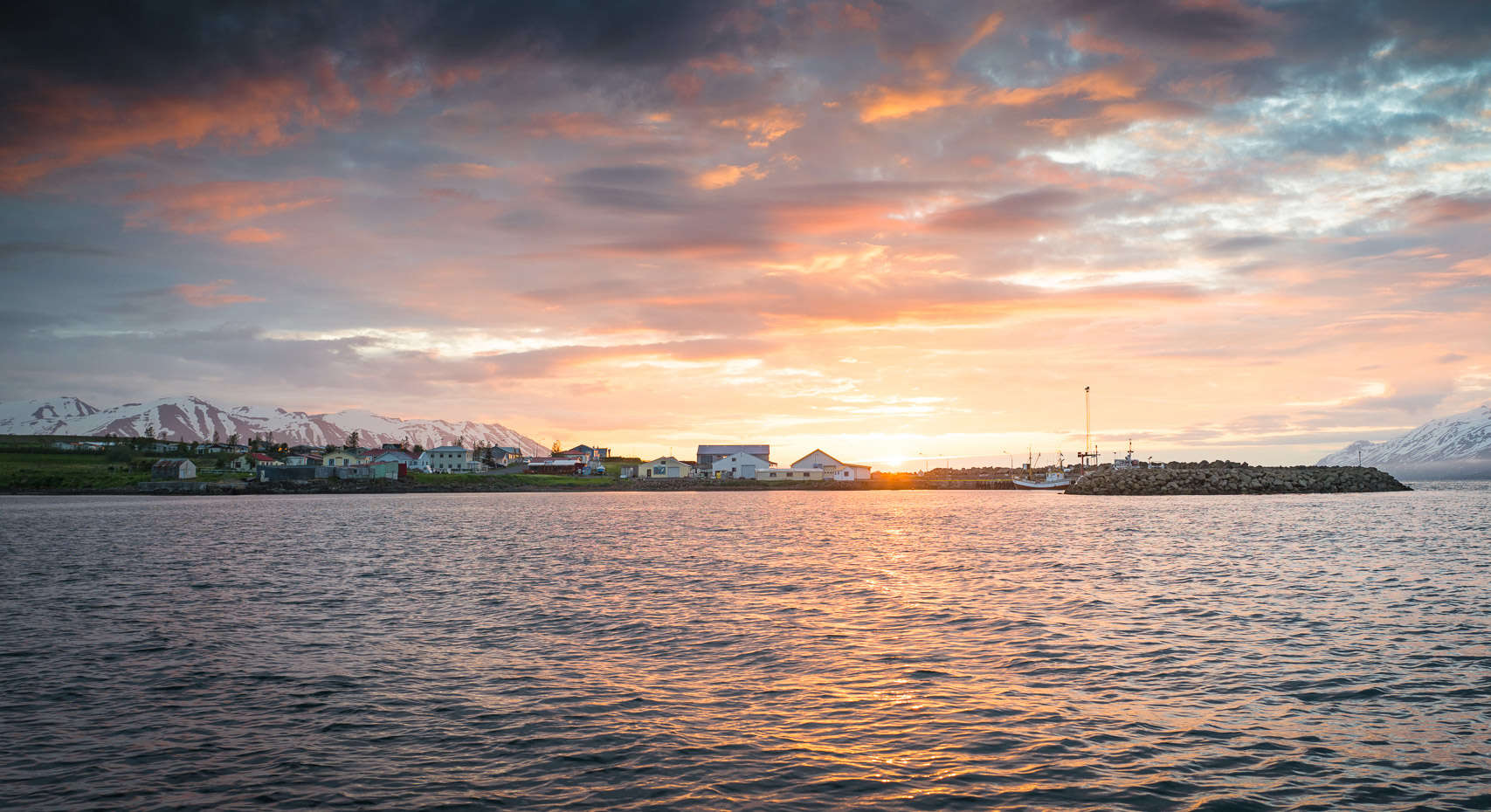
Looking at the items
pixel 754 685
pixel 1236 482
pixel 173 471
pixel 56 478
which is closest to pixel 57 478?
pixel 56 478

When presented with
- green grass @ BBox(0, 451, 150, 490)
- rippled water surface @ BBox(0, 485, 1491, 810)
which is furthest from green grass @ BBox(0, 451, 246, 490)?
rippled water surface @ BBox(0, 485, 1491, 810)

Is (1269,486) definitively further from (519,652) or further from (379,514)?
(519,652)

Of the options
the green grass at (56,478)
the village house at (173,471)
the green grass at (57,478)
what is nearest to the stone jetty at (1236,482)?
the village house at (173,471)

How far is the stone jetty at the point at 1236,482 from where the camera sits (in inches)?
6363

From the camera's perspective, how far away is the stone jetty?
162m

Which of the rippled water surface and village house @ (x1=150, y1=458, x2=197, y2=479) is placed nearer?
the rippled water surface

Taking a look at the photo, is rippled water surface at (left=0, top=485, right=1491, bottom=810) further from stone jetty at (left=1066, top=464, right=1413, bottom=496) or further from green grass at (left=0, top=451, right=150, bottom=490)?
green grass at (left=0, top=451, right=150, bottom=490)

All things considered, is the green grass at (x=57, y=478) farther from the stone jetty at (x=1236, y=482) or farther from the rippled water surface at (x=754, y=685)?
the stone jetty at (x=1236, y=482)

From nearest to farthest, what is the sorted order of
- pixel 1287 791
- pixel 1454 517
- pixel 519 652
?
1. pixel 1287 791
2. pixel 519 652
3. pixel 1454 517

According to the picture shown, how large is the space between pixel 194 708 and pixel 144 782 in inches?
201

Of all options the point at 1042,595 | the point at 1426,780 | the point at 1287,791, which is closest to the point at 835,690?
the point at 1287,791

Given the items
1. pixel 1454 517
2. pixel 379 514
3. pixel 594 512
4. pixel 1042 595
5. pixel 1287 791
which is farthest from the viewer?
pixel 594 512

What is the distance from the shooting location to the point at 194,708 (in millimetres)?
18688

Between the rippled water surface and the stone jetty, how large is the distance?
126751 mm
